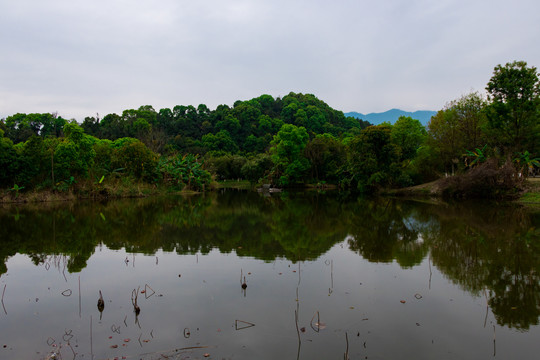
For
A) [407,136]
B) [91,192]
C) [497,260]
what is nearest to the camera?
[497,260]

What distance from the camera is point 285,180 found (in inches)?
2154

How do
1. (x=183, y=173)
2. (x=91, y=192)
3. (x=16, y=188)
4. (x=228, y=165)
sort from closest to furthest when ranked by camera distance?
1. (x=16, y=188)
2. (x=91, y=192)
3. (x=183, y=173)
4. (x=228, y=165)

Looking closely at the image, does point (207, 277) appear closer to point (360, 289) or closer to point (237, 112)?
point (360, 289)

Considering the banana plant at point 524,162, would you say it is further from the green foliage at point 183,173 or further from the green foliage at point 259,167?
the green foliage at point 259,167

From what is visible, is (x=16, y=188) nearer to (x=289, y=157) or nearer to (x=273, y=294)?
(x=273, y=294)

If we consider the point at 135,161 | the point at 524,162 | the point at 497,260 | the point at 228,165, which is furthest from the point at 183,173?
the point at 497,260

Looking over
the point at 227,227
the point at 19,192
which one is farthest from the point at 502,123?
the point at 19,192

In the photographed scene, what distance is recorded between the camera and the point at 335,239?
14039 mm

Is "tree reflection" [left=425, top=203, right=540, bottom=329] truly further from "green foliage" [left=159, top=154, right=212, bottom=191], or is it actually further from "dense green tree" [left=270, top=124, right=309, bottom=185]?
"dense green tree" [left=270, top=124, right=309, bottom=185]

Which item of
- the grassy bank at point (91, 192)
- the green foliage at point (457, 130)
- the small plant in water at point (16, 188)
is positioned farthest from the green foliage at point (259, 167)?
the small plant in water at point (16, 188)

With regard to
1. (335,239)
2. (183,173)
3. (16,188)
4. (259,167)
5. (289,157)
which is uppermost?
(289,157)

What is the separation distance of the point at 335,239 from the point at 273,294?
6754mm

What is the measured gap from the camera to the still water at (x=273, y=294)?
5531 mm

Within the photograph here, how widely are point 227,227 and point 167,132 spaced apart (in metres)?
79.1
